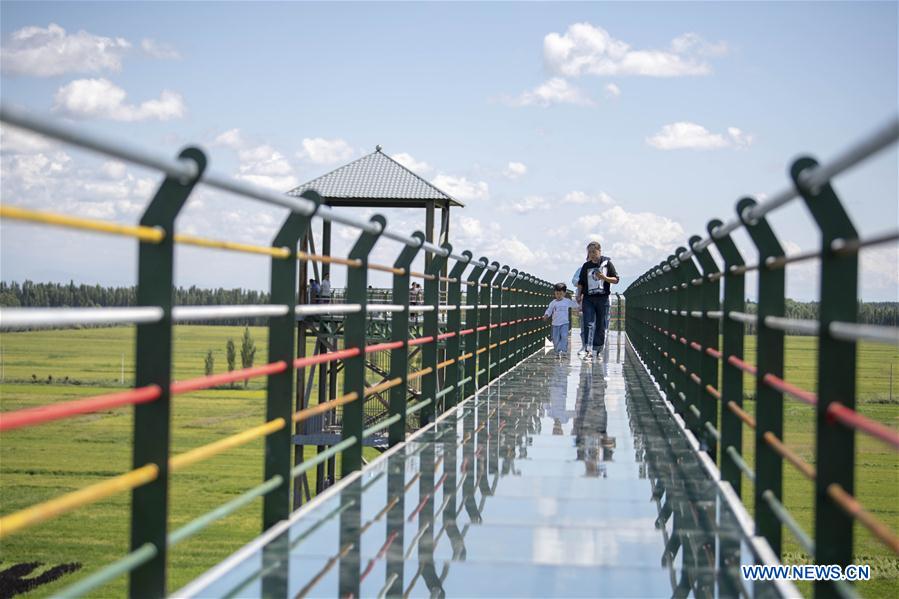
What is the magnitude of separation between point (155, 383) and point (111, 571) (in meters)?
0.60

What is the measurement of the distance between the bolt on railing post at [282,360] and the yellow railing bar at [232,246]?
8cm

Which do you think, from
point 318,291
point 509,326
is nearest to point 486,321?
point 509,326

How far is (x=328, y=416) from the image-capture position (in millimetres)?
32531

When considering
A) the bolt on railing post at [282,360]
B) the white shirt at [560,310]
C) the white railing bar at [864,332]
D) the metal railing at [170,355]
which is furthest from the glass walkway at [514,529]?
the white shirt at [560,310]

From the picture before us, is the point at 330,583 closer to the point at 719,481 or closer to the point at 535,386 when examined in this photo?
the point at 719,481

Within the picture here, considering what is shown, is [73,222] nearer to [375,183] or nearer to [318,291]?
[318,291]

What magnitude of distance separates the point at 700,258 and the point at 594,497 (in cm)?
213

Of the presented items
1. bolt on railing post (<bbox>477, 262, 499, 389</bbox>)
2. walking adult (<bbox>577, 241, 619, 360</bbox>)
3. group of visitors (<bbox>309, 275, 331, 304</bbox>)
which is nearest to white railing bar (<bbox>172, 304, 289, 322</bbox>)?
bolt on railing post (<bbox>477, 262, 499, 389</bbox>)

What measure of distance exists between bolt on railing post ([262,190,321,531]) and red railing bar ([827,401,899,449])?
2074 mm

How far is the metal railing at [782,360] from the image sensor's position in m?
2.89

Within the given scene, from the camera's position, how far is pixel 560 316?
1805 cm

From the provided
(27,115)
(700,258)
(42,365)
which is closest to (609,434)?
(700,258)

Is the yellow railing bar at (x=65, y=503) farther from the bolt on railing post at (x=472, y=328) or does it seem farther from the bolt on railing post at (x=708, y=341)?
the bolt on railing post at (x=472, y=328)

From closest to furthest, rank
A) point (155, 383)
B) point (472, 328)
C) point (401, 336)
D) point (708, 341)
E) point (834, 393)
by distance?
1. point (834, 393)
2. point (155, 383)
3. point (708, 341)
4. point (401, 336)
5. point (472, 328)
